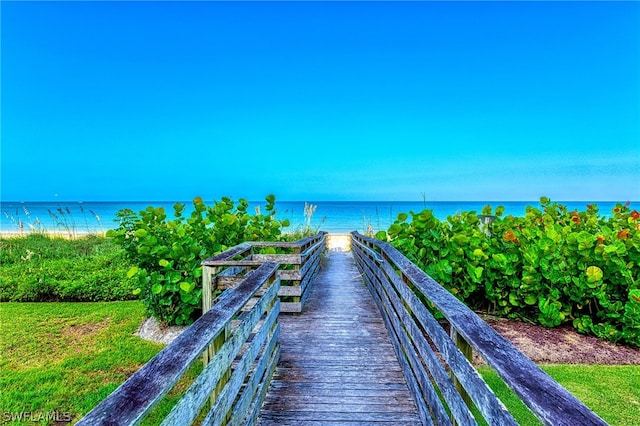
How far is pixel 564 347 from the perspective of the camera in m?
4.46

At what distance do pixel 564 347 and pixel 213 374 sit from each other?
4657 mm

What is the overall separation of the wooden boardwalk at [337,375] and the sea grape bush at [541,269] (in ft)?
4.37

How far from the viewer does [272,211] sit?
746 centimetres

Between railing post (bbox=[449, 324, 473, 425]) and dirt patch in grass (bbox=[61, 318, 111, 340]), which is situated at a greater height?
railing post (bbox=[449, 324, 473, 425])

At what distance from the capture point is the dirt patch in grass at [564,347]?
4.23 meters

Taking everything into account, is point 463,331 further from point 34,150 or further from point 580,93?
point 34,150

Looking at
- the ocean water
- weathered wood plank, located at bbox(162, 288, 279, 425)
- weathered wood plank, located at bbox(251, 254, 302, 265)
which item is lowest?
the ocean water

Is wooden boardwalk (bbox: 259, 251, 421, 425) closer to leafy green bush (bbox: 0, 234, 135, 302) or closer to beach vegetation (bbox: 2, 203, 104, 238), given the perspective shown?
leafy green bush (bbox: 0, 234, 135, 302)

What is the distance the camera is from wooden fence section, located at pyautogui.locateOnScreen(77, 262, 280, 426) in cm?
98

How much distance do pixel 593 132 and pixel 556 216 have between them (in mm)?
34231

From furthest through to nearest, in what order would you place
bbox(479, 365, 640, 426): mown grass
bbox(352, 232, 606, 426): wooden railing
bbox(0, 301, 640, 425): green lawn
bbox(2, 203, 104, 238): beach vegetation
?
1. bbox(2, 203, 104, 238): beach vegetation
2. bbox(0, 301, 640, 425): green lawn
3. bbox(479, 365, 640, 426): mown grass
4. bbox(352, 232, 606, 426): wooden railing

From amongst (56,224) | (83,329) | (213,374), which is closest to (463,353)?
(213,374)

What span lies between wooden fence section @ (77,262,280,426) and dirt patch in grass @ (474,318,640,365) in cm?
299

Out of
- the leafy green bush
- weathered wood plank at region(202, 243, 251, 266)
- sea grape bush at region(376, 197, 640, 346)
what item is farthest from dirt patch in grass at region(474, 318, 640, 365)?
the leafy green bush
